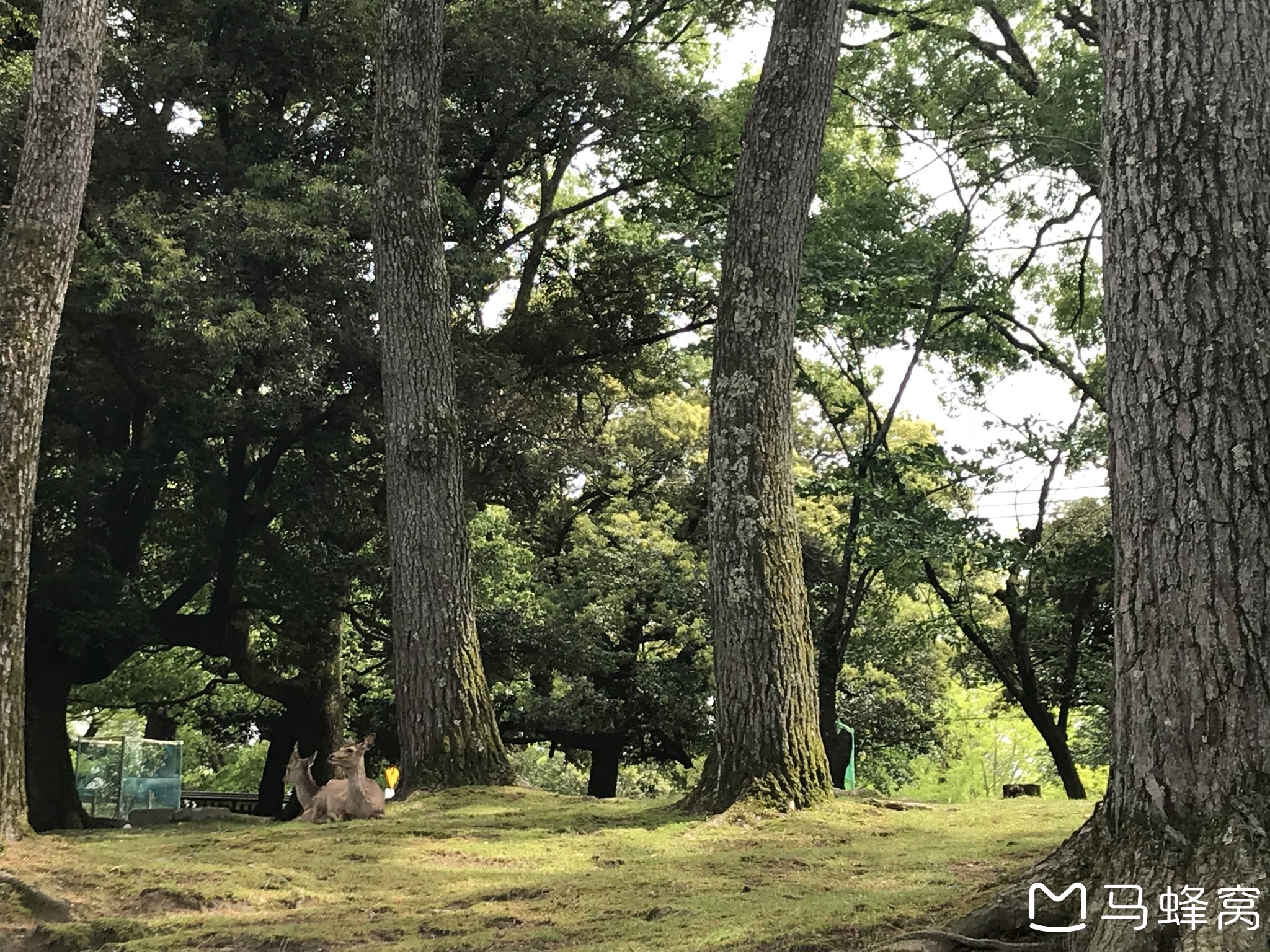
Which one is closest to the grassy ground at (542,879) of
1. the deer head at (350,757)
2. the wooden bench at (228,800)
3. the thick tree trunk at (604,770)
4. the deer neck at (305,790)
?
the deer head at (350,757)

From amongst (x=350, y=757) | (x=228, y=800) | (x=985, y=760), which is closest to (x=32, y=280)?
(x=350, y=757)

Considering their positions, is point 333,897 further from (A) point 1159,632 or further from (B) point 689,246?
(B) point 689,246

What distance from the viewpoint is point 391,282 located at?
8961 mm

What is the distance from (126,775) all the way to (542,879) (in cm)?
1259

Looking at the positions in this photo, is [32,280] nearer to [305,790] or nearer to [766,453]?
[305,790]

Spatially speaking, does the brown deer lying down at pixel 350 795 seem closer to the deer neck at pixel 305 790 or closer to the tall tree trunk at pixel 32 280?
the deer neck at pixel 305 790

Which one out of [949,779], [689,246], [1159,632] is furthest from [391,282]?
[949,779]

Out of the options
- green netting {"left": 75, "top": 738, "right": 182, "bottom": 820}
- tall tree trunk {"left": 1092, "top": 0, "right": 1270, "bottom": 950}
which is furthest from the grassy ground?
green netting {"left": 75, "top": 738, "right": 182, "bottom": 820}

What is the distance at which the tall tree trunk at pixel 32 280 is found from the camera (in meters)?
5.82

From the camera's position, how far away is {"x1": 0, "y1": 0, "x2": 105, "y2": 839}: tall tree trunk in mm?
5820

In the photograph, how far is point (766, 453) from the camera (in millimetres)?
6617

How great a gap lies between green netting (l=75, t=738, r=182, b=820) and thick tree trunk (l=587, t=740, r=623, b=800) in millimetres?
6389

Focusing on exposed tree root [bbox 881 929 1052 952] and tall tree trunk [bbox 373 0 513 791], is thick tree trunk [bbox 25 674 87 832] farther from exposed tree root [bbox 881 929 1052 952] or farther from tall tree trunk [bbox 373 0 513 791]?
exposed tree root [bbox 881 929 1052 952]

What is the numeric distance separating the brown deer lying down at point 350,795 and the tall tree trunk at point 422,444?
27.7 inches
